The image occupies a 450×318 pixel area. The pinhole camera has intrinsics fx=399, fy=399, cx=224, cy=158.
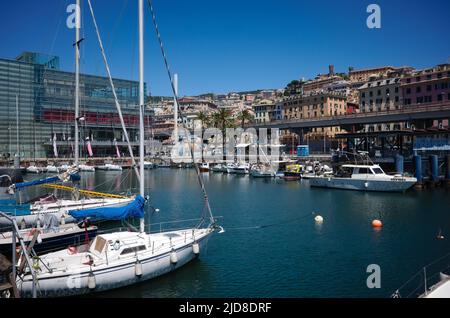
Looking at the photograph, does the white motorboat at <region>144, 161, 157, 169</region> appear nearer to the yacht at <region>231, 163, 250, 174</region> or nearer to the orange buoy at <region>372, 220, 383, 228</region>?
the yacht at <region>231, 163, 250, 174</region>

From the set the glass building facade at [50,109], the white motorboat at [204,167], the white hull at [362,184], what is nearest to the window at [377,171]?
the white hull at [362,184]

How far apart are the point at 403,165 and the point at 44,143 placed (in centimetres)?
10191

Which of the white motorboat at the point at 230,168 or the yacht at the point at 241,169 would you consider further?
→ the white motorboat at the point at 230,168

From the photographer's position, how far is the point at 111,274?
63.8 ft

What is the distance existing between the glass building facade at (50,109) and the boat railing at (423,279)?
76212 mm

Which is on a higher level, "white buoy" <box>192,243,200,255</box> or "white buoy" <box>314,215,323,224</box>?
"white buoy" <box>192,243,200,255</box>

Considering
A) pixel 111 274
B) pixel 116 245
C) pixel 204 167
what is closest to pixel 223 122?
pixel 204 167

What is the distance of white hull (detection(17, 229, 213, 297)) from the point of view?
18019mm

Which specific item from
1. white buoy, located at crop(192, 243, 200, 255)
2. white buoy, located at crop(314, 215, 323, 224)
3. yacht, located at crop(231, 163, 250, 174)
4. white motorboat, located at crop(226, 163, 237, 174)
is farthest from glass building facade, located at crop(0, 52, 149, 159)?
white buoy, located at crop(192, 243, 200, 255)

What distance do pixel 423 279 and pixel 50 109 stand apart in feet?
410

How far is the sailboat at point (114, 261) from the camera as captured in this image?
60.0ft

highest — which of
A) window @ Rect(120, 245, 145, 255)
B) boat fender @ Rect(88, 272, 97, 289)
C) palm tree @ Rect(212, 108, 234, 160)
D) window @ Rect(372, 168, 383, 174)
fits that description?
palm tree @ Rect(212, 108, 234, 160)

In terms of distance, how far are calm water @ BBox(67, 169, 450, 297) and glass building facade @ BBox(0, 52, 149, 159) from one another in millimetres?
56556

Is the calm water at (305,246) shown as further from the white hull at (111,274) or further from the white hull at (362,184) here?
the white hull at (362,184)
